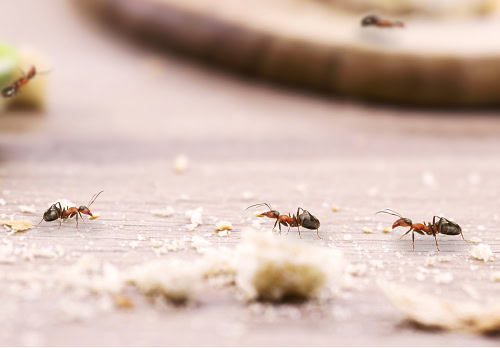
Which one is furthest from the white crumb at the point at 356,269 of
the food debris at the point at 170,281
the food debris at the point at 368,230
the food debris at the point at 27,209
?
the food debris at the point at 27,209

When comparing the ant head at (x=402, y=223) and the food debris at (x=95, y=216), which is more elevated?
the food debris at (x=95, y=216)

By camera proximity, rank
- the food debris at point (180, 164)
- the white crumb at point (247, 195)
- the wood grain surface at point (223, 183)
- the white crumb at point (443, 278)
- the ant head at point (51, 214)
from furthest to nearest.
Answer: the food debris at point (180, 164) < the white crumb at point (247, 195) < the ant head at point (51, 214) < the white crumb at point (443, 278) < the wood grain surface at point (223, 183)

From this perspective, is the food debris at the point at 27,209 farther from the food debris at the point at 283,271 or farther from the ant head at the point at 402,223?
the ant head at the point at 402,223

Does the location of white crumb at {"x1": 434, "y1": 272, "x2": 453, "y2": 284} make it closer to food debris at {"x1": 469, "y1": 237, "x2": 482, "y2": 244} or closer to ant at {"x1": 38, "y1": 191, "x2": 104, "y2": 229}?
food debris at {"x1": 469, "y1": 237, "x2": 482, "y2": 244}

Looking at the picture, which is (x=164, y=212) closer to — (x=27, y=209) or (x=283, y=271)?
(x=27, y=209)

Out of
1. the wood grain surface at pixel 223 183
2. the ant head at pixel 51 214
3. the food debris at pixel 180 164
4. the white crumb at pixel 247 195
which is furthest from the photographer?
the food debris at pixel 180 164
